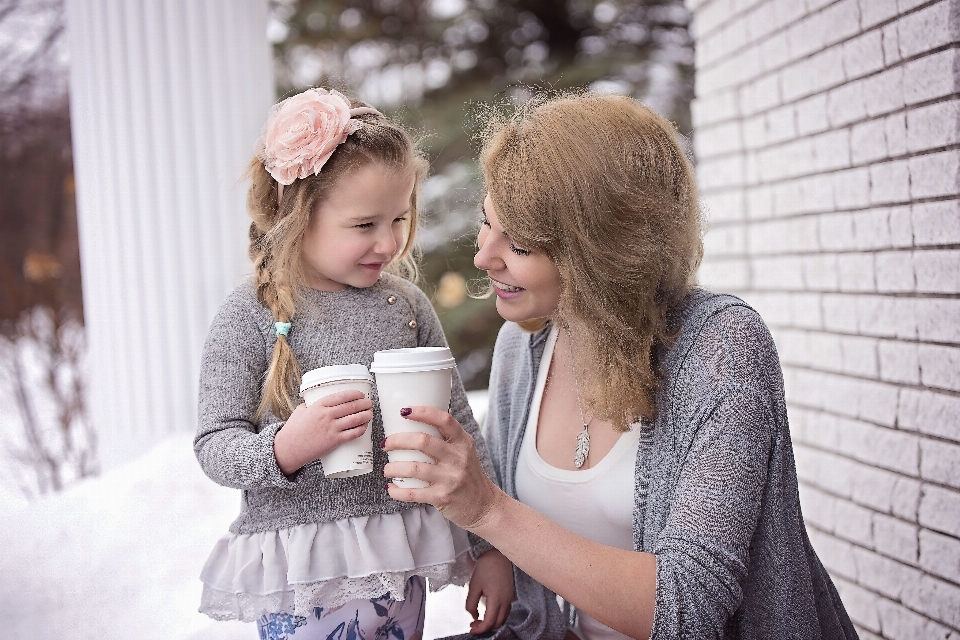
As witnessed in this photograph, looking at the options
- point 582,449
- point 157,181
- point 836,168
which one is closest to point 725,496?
point 582,449

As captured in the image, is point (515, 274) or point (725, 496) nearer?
point (725, 496)

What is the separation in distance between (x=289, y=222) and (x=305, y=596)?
2.37 ft

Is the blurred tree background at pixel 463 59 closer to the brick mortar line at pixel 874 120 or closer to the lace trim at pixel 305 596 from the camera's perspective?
the brick mortar line at pixel 874 120

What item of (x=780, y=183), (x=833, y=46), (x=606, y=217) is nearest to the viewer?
(x=606, y=217)

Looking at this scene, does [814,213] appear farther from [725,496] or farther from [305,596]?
[305,596]

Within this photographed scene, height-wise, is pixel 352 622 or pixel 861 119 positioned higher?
pixel 861 119

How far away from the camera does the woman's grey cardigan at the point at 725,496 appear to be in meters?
1.39

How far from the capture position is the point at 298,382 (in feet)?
5.33

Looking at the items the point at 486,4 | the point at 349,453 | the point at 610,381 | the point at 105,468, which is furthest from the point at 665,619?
the point at 486,4

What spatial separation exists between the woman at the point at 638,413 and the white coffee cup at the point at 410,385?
0.08 ft

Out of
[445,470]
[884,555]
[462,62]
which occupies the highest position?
[462,62]

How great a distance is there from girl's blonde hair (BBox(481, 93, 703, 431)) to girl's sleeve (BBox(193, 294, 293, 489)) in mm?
554

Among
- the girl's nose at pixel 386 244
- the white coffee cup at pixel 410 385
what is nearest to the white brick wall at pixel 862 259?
the girl's nose at pixel 386 244

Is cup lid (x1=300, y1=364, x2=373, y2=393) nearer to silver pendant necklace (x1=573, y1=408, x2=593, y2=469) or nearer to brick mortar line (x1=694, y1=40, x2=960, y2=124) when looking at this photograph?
silver pendant necklace (x1=573, y1=408, x2=593, y2=469)
